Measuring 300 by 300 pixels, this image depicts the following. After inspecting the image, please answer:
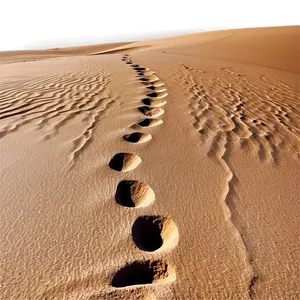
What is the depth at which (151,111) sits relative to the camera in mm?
3553

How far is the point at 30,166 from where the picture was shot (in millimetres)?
2230

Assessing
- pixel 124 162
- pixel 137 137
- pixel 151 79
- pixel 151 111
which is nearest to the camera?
pixel 124 162

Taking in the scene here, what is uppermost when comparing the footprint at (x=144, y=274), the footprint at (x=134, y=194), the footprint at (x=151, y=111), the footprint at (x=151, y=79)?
the footprint at (x=151, y=79)

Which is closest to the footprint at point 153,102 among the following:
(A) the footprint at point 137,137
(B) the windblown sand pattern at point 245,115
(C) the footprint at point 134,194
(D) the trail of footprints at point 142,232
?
(B) the windblown sand pattern at point 245,115

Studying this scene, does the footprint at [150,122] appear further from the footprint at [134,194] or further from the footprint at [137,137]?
the footprint at [134,194]

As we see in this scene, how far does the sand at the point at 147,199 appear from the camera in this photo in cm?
137

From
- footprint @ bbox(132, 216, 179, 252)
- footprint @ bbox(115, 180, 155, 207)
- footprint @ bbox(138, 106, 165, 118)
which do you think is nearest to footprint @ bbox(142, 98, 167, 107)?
footprint @ bbox(138, 106, 165, 118)

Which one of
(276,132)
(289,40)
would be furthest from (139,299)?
(289,40)

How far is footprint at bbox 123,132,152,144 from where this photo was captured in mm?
2755

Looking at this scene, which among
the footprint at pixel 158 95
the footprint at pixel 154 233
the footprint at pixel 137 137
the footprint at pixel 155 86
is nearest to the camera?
the footprint at pixel 154 233

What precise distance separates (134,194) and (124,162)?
0.44m

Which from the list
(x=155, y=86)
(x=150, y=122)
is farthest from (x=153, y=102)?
(x=155, y=86)

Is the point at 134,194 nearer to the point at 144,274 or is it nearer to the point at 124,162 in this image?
the point at 124,162

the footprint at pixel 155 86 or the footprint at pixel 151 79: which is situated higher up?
the footprint at pixel 151 79
